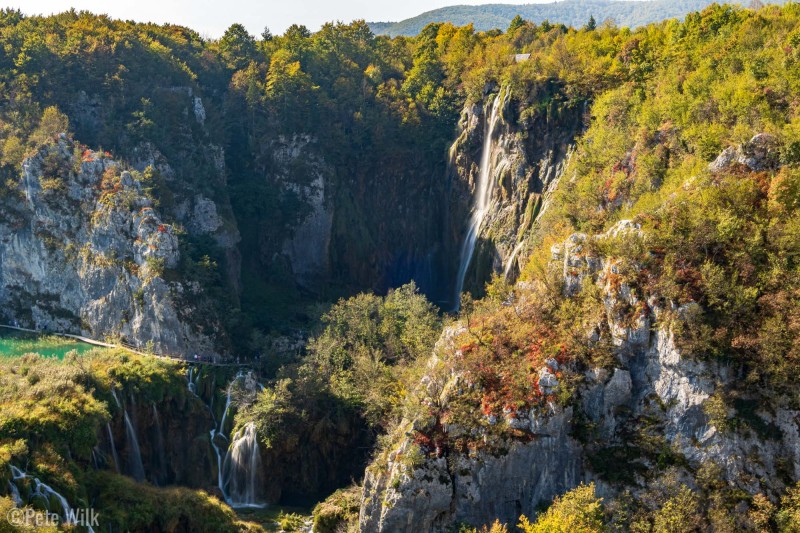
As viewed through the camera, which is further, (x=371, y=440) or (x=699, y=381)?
(x=371, y=440)

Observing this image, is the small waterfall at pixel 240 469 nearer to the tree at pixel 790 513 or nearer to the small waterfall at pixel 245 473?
the small waterfall at pixel 245 473

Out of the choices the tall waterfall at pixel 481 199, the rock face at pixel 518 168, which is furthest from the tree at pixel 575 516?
the tall waterfall at pixel 481 199

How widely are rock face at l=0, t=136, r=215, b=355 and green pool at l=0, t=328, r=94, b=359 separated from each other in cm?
132

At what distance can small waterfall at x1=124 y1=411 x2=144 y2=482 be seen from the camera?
4372 cm

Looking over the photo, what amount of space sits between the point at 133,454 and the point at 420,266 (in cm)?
3574

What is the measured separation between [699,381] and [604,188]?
16097 mm

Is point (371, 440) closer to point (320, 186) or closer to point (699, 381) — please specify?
point (699, 381)

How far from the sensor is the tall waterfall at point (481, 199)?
60.7 meters

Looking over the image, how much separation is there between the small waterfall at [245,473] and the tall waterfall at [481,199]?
23.8m

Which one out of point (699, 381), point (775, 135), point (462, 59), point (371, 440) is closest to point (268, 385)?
point (371, 440)

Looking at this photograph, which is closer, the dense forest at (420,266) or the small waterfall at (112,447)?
the dense forest at (420,266)

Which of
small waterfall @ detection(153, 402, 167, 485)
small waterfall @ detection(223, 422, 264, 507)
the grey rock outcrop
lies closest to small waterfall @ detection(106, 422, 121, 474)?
small waterfall @ detection(153, 402, 167, 485)

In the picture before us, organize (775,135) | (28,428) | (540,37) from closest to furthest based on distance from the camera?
(775,135)
(28,428)
(540,37)

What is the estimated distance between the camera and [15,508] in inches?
1116
